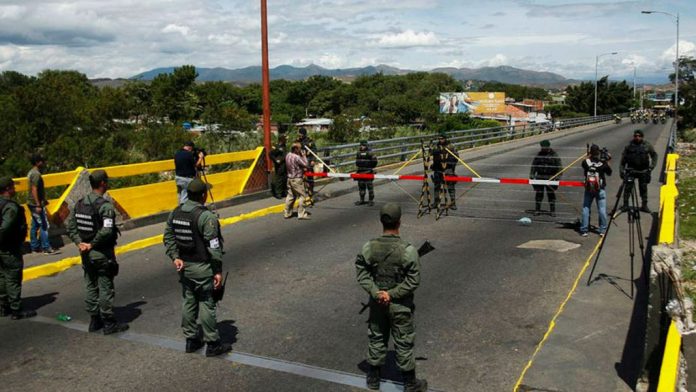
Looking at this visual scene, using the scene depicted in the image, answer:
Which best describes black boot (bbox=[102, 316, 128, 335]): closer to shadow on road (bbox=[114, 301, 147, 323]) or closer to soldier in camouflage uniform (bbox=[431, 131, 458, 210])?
shadow on road (bbox=[114, 301, 147, 323])

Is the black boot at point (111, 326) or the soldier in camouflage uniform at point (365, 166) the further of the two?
the soldier in camouflage uniform at point (365, 166)

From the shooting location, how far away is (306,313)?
7.38m

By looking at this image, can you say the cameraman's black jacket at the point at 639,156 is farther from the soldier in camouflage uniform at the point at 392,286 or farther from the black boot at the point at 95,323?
the black boot at the point at 95,323

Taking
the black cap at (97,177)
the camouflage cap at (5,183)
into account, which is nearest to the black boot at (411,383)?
the black cap at (97,177)

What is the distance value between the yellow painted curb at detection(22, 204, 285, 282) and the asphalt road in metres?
0.28

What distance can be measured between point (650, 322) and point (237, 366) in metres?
3.68

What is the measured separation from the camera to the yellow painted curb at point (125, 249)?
9273 mm

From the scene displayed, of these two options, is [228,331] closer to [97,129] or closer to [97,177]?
[97,177]

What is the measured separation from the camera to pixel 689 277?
9.00 m

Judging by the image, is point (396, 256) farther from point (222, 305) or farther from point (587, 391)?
point (222, 305)

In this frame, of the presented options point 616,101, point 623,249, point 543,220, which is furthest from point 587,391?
point 616,101

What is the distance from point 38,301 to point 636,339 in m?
7.30

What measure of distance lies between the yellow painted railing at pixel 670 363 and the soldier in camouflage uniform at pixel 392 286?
1.84 m

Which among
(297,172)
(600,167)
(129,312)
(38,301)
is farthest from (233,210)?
(600,167)
